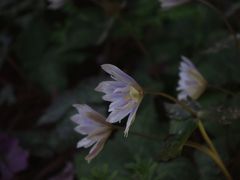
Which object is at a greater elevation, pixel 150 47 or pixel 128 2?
pixel 128 2

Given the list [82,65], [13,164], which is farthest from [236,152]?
[82,65]

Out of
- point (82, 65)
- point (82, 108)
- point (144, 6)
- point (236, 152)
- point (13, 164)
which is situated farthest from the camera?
point (82, 65)

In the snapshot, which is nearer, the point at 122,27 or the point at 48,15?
the point at 122,27

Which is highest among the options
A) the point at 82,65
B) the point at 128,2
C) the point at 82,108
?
the point at 82,108

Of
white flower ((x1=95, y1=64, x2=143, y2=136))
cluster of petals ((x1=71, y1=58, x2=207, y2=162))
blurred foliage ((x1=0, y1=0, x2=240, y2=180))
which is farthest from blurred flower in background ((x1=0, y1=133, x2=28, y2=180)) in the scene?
white flower ((x1=95, y1=64, x2=143, y2=136))

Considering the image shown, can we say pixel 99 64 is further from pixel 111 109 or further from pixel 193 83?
pixel 111 109

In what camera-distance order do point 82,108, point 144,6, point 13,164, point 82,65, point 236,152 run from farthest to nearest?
point 82,65 < point 144,6 < point 13,164 < point 236,152 < point 82,108

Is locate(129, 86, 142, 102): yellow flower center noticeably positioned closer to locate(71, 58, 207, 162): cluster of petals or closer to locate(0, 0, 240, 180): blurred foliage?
locate(71, 58, 207, 162): cluster of petals

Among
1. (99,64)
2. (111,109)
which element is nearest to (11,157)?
(99,64)

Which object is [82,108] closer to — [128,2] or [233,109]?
[233,109]
